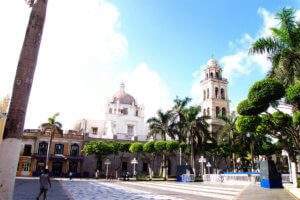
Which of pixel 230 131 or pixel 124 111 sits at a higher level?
pixel 124 111

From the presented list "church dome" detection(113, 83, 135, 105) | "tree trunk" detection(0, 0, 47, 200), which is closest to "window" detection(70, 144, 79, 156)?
"church dome" detection(113, 83, 135, 105)

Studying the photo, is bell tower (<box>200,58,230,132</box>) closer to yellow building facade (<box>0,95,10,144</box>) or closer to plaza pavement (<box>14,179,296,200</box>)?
plaza pavement (<box>14,179,296,200</box>)

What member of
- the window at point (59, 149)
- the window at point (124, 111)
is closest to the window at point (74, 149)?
the window at point (59, 149)

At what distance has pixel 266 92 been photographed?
1203 centimetres

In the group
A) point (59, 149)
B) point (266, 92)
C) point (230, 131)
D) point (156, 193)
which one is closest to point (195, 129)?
point (230, 131)

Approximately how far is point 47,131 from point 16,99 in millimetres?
38819

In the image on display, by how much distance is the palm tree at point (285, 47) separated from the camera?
12.7 m

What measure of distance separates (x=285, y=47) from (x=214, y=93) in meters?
37.8

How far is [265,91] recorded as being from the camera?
12055mm

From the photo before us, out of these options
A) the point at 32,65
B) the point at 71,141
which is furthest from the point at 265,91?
the point at 71,141

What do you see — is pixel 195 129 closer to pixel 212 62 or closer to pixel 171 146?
pixel 171 146

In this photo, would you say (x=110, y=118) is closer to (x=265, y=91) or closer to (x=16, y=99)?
(x=265, y=91)

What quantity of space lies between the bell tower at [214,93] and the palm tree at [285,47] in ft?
117

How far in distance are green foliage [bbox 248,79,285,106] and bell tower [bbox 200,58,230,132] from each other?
124 ft
